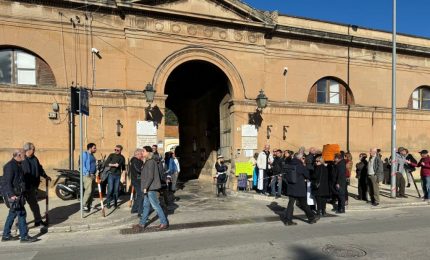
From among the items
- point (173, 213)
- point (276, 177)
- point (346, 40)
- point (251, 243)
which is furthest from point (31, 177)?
point (346, 40)

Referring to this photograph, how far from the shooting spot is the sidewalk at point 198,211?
9.16 m

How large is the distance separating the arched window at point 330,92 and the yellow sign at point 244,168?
199 inches

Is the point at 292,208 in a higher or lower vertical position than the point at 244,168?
lower

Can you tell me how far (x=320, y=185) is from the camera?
10289mm

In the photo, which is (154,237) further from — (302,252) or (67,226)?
(302,252)

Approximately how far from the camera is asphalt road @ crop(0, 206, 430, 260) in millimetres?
6457

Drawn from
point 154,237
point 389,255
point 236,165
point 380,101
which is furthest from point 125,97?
point 380,101

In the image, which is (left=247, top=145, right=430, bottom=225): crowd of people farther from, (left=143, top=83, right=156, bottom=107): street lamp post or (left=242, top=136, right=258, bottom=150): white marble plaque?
(left=143, top=83, right=156, bottom=107): street lamp post

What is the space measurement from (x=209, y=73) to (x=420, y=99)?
A: 11890 millimetres

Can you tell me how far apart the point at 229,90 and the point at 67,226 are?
9547 mm

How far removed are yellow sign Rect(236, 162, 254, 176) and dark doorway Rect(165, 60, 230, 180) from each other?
3424mm

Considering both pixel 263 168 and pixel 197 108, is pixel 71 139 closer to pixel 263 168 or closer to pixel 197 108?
pixel 263 168

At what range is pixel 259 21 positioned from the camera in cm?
1633

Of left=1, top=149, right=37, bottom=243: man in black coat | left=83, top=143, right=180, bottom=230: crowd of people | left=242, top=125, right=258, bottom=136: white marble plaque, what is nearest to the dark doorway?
left=242, top=125, right=258, bottom=136: white marble plaque
